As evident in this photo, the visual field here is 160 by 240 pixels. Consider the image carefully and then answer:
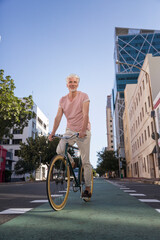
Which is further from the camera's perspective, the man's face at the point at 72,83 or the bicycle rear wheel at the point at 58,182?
the man's face at the point at 72,83

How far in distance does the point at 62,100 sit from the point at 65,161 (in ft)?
3.85

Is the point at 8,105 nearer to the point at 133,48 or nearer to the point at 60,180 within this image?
the point at 60,180

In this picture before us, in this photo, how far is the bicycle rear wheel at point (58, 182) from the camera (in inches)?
146

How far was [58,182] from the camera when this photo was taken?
4023 millimetres

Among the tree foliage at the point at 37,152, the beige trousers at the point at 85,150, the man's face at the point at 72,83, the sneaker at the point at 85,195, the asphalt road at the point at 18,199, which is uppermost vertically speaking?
the tree foliage at the point at 37,152

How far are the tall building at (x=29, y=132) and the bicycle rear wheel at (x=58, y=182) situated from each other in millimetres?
44932

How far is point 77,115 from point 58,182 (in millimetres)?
1246

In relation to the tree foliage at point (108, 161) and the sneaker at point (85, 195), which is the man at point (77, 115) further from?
the tree foliage at point (108, 161)

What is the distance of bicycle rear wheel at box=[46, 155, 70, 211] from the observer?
371cm

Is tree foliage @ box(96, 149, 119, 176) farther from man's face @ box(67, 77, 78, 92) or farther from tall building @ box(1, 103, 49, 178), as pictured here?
man's face @ box(67, 77, 78, 92)

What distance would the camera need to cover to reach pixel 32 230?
98.3 inches

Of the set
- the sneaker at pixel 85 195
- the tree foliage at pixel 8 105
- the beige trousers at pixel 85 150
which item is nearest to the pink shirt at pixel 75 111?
the beige trousers at pixel 85 150

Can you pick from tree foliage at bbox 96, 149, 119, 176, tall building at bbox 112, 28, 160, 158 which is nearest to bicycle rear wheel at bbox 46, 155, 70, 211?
tree foliage at bbox 96, 149, 119, 176

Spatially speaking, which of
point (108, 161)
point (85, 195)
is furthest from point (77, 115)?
point (108, 161)
